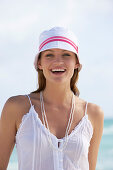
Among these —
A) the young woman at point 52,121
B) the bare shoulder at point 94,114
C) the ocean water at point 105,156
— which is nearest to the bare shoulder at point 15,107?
the young woman at point 52,121

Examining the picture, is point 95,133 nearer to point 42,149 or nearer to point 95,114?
point 95,114

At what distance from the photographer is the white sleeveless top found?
3.08m

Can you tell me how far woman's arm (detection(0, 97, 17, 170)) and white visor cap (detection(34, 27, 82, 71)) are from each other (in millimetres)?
537

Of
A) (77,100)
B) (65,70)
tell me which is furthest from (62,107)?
(65,70)

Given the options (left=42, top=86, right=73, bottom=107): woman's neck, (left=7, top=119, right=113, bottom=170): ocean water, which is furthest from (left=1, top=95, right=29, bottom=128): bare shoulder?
(left=7, top=119, right=113, bottom=170): ocean water

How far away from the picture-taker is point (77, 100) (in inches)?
141

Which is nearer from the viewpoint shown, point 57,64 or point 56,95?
point 57,64

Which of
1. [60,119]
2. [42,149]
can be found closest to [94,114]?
[60,119]

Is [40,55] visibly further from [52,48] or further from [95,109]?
[95,109]

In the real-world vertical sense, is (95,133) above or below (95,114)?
below

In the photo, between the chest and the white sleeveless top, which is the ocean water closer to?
the chest

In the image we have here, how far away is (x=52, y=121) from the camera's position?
328 cm

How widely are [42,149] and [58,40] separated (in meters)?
0.99

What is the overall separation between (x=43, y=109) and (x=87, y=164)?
0.67 metres
